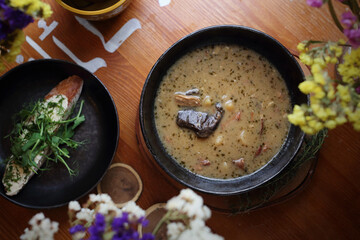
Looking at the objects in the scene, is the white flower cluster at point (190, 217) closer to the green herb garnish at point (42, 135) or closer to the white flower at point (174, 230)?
the white flower at point (174, 230)

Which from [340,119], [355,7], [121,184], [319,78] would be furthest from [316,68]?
[121,184]

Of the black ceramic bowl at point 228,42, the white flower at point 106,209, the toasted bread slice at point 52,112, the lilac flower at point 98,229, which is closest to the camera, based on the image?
the lilac flower at point 98,229

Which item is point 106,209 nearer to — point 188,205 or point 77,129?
point 188,205

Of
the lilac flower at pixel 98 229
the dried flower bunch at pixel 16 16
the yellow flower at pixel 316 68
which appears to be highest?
the dried flower bunch at pixel 16 16

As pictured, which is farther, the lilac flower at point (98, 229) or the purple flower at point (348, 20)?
the purple flower at point (348, 20)

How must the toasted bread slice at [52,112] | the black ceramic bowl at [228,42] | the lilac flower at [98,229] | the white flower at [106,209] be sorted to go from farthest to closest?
the toasted bread slice at [52,112] → the black ceramic bowl at [228,42] → the white flower at [106,209] → the lilac flower at [98,229]

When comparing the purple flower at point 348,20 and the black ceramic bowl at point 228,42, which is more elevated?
the purple flower at point 348,20

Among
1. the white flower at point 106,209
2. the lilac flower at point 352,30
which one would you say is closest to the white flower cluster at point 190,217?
the white flower at point 106,209
